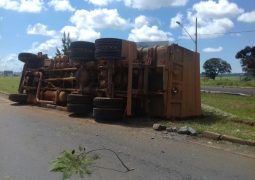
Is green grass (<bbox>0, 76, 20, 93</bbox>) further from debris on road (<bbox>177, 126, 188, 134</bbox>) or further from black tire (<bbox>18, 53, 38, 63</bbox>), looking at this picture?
debris on road (<bbox>177, 126, 188, 134</bbox>)

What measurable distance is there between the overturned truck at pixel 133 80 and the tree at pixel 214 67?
261 ft

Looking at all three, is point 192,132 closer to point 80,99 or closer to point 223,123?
point 223,123

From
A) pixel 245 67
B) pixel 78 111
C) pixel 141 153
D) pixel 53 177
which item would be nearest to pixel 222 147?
pixel 141 153

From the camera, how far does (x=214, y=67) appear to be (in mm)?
94812

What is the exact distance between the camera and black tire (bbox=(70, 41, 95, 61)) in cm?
1466

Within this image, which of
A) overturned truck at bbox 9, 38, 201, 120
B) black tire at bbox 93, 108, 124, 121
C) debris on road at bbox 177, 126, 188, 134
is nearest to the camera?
debris on road at bbox 177, 126, 188, 134

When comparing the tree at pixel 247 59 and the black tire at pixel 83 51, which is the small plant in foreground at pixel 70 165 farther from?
the tree at pixel 247 59

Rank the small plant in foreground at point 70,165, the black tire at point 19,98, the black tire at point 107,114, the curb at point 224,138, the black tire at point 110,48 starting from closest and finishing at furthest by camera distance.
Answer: the small plant in foreground at point 70,165 < the curb at point 224,138 < the black tire at point 107,114 < the black tire at point 110,48 < the black tire at point 19,98

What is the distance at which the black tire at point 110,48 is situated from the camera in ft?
43.8

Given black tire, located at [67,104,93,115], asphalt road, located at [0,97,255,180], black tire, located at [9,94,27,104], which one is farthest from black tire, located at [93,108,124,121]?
black tire, located at [9,94,27,104]

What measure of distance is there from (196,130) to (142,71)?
12.0 feet

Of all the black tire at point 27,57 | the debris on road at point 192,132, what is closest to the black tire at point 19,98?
the black tire at point 27,57

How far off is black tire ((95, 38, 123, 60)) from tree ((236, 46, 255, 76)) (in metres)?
58.2

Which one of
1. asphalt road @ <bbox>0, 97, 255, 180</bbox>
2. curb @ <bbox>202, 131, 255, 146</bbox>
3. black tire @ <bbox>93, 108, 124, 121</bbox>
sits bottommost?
asphalt road @ <bbox>0, 97, 255, 180</bbox>
